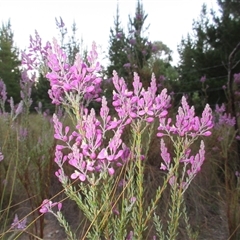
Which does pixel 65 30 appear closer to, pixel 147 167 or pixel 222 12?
pixel 147 167

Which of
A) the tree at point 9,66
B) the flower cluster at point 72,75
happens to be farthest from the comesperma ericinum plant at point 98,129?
the tree at point 9,66

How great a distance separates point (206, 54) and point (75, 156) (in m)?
14.1

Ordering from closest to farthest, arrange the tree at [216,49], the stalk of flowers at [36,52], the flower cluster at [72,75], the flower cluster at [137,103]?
the flower cluster at [72,75] < the flower cluster at [137,103] < the stalk of flowers at [36,52] < the tree at [216,49]

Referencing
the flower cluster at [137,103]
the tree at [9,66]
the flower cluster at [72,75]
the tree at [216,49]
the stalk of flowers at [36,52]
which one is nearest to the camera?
the flower cluster at [72,75]

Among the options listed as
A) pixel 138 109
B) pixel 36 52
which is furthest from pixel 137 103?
pixel 36 52

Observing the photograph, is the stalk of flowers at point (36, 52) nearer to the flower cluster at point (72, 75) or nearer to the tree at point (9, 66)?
the flower cluster at point (72, 75)

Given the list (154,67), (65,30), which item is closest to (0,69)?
(154,67)

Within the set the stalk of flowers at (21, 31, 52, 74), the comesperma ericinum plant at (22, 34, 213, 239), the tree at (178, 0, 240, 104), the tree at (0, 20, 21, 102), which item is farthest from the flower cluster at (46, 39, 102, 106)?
the tree at (0, 20, 21, 102)

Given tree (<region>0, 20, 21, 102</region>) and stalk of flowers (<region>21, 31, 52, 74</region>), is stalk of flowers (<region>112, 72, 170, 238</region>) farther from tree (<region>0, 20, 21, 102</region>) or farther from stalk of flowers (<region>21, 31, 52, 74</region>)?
tree (<region>0, 20, 21, 102</region>)

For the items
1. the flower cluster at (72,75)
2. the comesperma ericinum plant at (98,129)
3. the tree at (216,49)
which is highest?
the tree at (216,49)

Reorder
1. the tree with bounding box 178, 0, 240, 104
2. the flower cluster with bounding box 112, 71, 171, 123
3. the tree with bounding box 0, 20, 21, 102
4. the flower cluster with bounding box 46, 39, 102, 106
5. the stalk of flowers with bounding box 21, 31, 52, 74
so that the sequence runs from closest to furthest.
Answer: the flower cluster with bounding box 46, 39, 102, 106 → the flower cluster with bounding box 112, 71, 171, 123 → the stalk of flowers with bounding box 21, 31, 52, 74 → the tree with bounding box 178, 0, 240, 104 → the tree with bounding box 0, 20, 21, 102

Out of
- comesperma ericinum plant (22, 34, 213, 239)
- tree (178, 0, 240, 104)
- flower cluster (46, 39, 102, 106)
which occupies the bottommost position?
comesperma ericinum plant (22, 34, 213, 239)

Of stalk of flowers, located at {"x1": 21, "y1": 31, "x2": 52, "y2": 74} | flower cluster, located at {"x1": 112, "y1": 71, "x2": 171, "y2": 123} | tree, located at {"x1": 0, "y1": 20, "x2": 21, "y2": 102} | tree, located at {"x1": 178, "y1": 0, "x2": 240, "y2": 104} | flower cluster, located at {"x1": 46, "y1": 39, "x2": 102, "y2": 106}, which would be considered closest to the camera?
flower cluster, located at {"x1": 46, "y1": 39, "x2": 102, "y2": 106}

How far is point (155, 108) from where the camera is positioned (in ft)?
3.76
